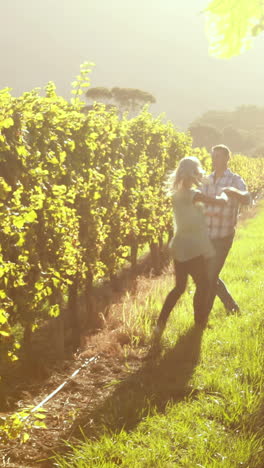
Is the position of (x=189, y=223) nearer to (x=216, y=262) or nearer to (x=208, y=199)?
(x=208, y=199)

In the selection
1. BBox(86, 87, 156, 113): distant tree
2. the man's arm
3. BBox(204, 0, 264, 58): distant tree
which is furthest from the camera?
BBox(86, 87, 156, 113): distant tree

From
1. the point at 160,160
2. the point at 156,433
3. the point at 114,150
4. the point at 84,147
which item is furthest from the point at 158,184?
the point at 156,433

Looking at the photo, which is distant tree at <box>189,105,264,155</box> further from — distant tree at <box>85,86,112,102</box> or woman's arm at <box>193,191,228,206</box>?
woman's arm at <box>193,191,228,206</box>

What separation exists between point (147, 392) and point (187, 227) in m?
1.90

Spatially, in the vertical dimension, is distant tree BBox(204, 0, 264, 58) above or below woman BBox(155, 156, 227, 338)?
above

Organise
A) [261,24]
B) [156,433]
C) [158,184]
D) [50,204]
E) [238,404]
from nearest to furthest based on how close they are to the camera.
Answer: [261,24] < [156,433] < [238,404] < [50,204] < [158,184]

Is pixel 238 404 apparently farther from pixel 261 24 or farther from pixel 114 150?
pixel 114 150

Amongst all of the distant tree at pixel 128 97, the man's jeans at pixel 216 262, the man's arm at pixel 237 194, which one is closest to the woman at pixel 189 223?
the man's arm at pixel 237 194

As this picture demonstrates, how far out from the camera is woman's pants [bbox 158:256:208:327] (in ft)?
20.1

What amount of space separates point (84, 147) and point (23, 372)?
2908mm

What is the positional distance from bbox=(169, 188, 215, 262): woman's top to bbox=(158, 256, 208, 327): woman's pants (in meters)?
0.14

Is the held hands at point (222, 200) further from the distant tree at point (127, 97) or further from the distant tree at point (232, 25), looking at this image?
the distant tree at point (127, 97)

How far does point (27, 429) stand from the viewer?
446cm

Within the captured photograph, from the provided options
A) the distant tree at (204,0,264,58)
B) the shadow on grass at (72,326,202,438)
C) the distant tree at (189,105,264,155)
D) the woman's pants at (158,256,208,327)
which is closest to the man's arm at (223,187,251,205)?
the woman's pants at (158,256,208,327)
